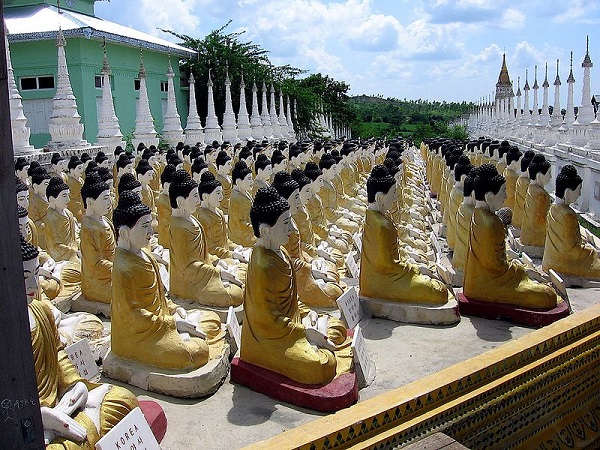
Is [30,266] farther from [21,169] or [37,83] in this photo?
[37,83]

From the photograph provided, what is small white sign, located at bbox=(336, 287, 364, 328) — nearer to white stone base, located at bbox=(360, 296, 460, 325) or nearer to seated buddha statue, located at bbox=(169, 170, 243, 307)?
white stone base, located at bbox=(360, 296, 460, 325)

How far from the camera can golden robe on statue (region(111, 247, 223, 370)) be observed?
5.61m

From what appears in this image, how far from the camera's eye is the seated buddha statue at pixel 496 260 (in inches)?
294

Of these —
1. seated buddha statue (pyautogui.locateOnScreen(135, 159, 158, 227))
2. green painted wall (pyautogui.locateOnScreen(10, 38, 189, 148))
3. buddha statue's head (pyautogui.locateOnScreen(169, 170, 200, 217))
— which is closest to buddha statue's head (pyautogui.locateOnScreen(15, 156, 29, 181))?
seated buddha statue (pyautogui.locateOnScreen(135, 159, 158, 227))

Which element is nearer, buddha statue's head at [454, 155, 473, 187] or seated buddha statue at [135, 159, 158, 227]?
buddha statue's head at [454, 155, 473, 187]

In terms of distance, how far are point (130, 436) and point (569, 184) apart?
6.91 meters

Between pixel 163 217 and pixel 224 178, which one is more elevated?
pixel 224 178

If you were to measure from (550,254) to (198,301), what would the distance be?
4966 millimetres

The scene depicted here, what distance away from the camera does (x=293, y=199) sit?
25.2ft

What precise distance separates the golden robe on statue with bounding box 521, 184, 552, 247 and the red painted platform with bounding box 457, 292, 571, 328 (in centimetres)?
339

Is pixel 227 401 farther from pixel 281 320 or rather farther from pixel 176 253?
pixel 176 253

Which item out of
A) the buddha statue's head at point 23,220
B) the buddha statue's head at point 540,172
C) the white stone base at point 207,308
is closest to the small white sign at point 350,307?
the white stone base at point 207,308

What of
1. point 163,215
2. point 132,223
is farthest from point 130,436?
point 163,215

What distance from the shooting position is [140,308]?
5.66 m
